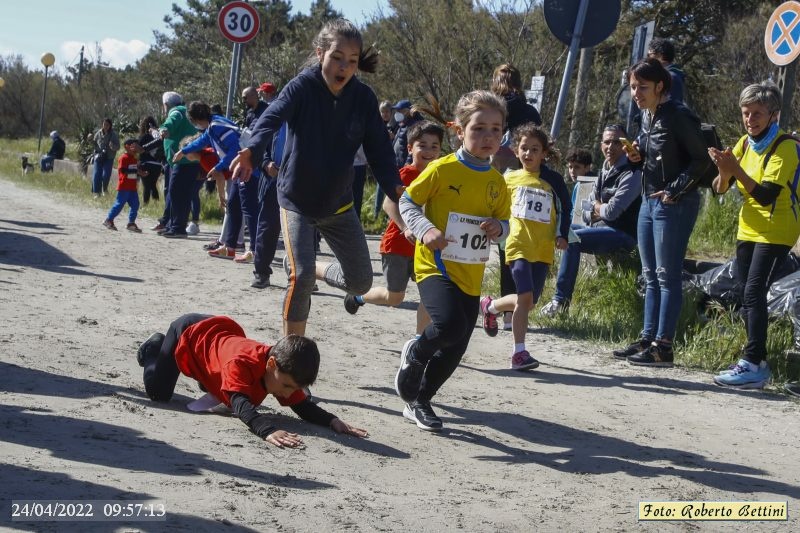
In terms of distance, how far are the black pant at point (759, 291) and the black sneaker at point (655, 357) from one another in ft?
2.20

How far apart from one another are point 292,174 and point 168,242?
7.99 m

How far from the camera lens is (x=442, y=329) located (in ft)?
18.4

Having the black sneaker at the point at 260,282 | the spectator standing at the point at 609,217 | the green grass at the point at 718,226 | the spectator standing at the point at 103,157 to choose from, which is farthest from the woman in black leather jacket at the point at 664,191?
the spectator standing at the point at 103,157

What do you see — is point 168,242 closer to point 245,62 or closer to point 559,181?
point 559,181

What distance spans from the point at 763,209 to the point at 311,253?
3290 millimetres

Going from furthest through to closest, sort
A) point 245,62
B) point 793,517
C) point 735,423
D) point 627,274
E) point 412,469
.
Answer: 1. point 245,62
2. point 627,274
3. point 735,423
4. point 412,469
5. point 793,517

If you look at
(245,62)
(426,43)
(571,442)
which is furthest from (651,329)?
(245,62)

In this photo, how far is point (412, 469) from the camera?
16.6 feet

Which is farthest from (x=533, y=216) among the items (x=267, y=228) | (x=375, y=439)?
(x=267, y=228)

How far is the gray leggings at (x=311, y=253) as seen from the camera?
20.2 ft

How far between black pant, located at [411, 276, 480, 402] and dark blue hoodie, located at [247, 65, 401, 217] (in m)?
0.81

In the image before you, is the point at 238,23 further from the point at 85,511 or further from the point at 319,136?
the point at 85,511

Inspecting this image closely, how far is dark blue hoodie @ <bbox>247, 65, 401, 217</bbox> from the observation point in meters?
6.02

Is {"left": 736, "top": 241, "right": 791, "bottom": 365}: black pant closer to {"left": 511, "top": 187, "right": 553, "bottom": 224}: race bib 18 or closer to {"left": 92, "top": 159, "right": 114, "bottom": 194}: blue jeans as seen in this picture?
{"left": 511, "top": 187, "right": 553, "bottom": 224}: race bib 18
